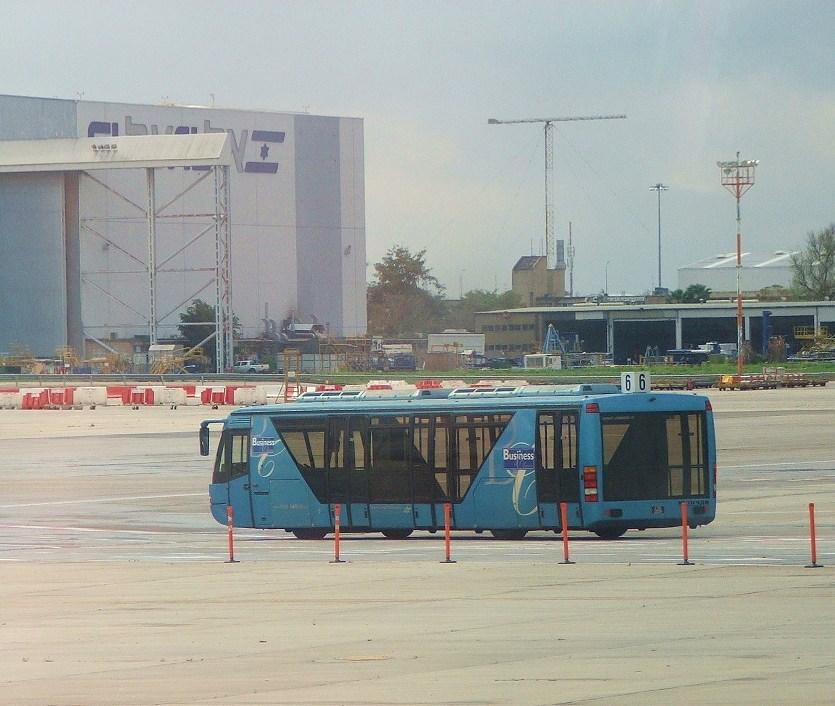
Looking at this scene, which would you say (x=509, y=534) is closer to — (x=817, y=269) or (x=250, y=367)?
(x=250, y=367)

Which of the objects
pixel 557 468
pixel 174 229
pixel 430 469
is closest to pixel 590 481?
pixel 557 468

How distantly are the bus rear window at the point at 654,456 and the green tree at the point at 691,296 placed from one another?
141755 millimetres

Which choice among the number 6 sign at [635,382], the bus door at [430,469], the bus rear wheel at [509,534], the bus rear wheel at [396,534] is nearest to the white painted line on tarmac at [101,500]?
the bus rear wheel at [396,534]

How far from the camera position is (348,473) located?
83.9 ft

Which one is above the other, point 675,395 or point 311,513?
point 675,395

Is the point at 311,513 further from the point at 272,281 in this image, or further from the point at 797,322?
the point at 797,322

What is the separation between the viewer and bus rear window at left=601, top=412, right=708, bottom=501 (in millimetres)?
23938

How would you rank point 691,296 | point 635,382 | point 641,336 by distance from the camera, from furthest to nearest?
1. point 691,296
2. point 641,336
3. point 635,382

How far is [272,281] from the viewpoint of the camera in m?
124

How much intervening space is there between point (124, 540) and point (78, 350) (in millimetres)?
91208

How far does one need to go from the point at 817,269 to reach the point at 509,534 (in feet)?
486

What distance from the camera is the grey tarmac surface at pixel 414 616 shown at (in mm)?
11477

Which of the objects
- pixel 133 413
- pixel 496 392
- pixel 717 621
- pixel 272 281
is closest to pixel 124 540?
pixel 496 392

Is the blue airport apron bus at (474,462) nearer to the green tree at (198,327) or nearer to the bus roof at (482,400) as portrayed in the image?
the bus roof at (482,400)
